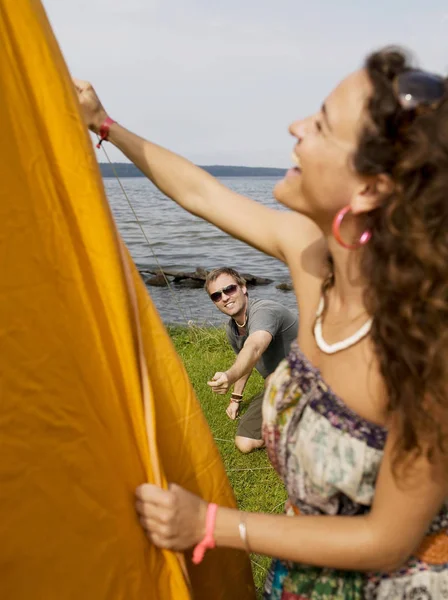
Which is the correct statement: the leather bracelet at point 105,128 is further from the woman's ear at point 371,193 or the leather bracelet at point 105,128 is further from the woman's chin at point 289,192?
the woman's ear at point 371,193

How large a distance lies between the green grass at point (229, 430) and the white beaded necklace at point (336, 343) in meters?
2.02

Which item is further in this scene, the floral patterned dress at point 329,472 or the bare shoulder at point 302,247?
the bare shoulder at point 302,247

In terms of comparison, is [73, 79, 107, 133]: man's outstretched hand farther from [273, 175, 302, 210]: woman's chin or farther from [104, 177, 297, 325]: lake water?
[104, 177, 297, 325]: lake water

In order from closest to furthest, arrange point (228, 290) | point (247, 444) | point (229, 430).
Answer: point (247, 444)
point (228, 290)
point (229, 430)

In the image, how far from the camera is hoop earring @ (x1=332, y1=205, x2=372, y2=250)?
150cm

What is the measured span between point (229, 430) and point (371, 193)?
13.0 ft

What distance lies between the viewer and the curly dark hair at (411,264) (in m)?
1.30

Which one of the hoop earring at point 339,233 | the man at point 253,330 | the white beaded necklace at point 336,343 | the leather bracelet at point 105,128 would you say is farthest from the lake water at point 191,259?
the hoop earring at point 339,233

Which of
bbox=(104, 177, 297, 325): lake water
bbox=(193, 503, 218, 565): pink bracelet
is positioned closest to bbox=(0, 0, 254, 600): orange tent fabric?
bbox=(193, 503, 218, 565): pink bracelet

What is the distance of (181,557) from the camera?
5.42 feet

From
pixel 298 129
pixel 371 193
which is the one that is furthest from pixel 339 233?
pixel 298 129

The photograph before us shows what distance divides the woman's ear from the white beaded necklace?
10.4 inches

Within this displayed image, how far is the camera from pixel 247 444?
189 inches

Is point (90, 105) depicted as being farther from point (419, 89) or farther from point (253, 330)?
point (253, 330)
